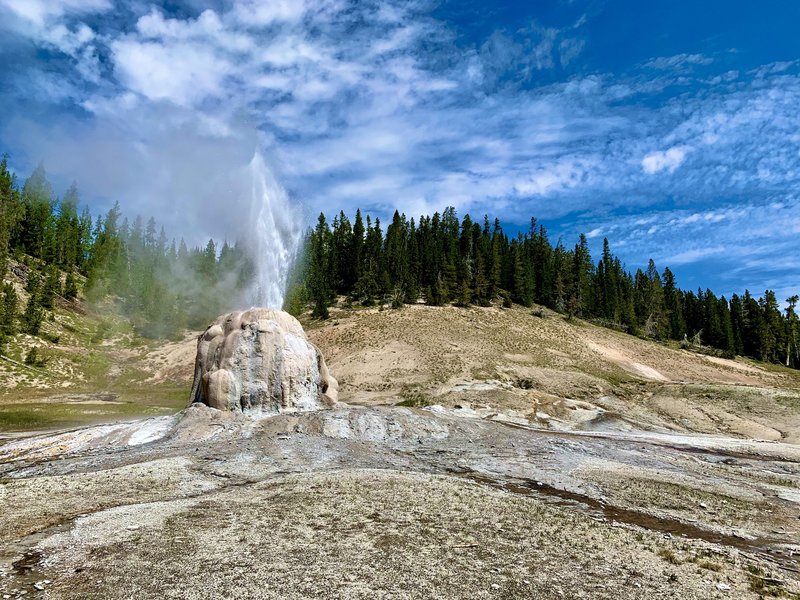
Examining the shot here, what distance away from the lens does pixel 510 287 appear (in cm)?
10919

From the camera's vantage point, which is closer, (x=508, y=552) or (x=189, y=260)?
(x=508, y=552)

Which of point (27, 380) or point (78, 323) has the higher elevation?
point (78, 323)

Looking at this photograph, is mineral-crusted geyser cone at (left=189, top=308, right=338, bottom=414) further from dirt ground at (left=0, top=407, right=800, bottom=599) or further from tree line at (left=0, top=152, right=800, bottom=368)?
tree line at (left=0, top=152, right=800, bottom=368)

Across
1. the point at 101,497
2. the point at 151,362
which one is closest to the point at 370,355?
the point at 151,362

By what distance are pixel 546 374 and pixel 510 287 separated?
53182 mm

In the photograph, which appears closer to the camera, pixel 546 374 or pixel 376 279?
pixel 546 374

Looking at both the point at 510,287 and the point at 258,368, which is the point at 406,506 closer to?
the point at 258,368

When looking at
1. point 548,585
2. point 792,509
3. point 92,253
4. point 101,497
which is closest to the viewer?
point 548,585

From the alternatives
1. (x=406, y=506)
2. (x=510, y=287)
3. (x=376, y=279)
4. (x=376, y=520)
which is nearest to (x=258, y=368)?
(x=406, y=506)

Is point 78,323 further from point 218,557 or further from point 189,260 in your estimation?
point 218,557

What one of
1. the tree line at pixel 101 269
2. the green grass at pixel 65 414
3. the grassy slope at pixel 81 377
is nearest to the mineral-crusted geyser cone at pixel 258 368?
the green grass at pixel 65 414

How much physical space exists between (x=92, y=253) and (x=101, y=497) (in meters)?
117

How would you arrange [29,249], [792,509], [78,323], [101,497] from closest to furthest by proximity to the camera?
[101,497]
[792,509]
[78,323]
[29,249]

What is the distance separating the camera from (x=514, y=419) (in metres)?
43.2
